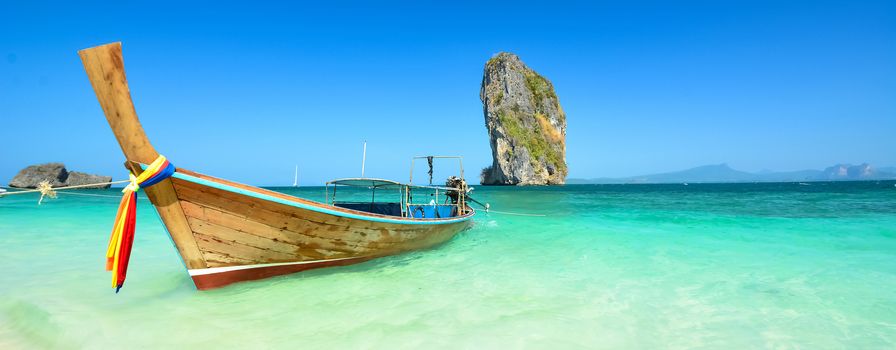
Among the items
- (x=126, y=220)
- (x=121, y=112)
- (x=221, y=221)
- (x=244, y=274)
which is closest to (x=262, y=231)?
(x=221, y=221)

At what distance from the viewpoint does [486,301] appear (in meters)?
5.81

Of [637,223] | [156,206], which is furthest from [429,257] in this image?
[637,223]

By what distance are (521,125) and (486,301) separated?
250 feet

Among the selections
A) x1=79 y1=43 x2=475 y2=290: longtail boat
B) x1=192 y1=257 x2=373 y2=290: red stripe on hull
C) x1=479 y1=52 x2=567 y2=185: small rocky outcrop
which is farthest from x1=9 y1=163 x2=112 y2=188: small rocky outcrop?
x1=479 y1=52 x2=567 y2=185: small rocky outcrop

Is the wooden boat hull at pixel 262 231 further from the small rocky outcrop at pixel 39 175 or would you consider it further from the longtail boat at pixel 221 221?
the small rocky outcrop at pixel 39 175

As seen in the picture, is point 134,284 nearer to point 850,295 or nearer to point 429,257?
point 429,257

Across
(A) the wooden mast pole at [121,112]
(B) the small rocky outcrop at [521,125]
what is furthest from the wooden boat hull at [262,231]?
(B) the small rocky outcrop at [521,125]

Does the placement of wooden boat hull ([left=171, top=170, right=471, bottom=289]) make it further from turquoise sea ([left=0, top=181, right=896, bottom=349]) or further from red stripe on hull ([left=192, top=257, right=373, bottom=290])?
turquoise sea ([left=0, top=181, right=896, bottom=349])

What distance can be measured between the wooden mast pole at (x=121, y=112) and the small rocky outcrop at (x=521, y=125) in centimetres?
7457

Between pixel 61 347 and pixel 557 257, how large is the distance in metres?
8.10

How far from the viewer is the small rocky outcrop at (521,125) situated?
7806 centimetres

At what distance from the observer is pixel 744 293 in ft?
20.4

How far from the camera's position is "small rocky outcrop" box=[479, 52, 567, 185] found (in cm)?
7806

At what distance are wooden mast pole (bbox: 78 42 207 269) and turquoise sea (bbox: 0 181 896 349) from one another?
1.50m
